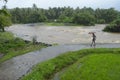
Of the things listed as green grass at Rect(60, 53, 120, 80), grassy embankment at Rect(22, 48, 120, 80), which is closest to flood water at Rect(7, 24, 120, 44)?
grassy embankment at Rect(22, 48, 120, 80)

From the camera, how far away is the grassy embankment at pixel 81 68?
68.2 ft

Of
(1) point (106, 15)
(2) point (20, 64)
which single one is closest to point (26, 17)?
(1) point (106, 15)

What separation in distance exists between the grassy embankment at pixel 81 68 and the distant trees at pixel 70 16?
6939cm

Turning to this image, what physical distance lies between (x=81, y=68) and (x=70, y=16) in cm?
10662

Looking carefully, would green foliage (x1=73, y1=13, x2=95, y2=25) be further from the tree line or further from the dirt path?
the dirt path

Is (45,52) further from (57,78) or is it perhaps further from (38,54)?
(57,78)

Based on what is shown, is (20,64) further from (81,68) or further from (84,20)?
(84,20)

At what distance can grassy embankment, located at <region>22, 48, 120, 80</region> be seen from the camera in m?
20.8

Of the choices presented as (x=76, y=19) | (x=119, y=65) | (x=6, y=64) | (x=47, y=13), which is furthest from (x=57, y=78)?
(x=47, y=13)

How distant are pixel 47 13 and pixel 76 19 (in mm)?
43726

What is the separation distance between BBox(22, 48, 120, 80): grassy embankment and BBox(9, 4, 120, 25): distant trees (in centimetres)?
6939

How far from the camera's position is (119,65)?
2319cm

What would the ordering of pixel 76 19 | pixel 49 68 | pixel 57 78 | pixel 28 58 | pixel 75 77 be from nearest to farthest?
pixel 75 77
pixel 57 78
pixel 49 68
pixel 28 58
pixel 76 19

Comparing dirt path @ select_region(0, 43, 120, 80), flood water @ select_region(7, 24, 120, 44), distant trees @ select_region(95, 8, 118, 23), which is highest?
distant trees @ select_region(95, 8, 118, 23)
